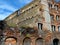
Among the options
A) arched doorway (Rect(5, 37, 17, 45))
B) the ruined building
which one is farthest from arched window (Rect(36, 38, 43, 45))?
arched doorway (Rect(5, 37, 17, 45))

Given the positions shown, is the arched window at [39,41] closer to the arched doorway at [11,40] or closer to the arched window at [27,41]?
the arched window at [27,41]

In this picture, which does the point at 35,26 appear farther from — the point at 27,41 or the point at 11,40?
the point at 11,40

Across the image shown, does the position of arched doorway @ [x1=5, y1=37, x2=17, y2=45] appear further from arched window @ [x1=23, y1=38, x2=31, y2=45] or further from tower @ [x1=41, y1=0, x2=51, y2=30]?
tower @ [x1=41, y1=0, x2=51, y2=30]

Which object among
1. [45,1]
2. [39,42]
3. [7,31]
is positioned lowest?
[39,42]

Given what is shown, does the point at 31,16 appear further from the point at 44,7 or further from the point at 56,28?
the point at 56,28

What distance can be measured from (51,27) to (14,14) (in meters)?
11.2

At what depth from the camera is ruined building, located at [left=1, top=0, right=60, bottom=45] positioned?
1356 inches

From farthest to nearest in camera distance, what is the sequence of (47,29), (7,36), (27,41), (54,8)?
(54,8) < (47,29) < (27,41) < (7,36)

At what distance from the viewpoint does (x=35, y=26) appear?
38.1 meters

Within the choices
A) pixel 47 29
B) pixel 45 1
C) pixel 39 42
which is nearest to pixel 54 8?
pixel 45 1

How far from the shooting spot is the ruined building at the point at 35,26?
1356 inches

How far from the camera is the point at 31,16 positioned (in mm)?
40031

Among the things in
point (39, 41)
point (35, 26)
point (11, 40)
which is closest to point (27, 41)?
point (39, 41)

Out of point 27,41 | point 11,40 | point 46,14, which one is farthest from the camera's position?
point 46,14
